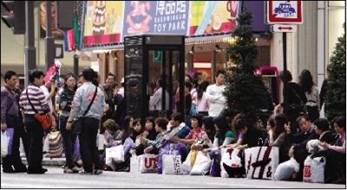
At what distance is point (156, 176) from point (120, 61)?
16.7m

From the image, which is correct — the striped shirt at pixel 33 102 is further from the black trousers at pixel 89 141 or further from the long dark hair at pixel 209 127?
the long dark hair at pixel 209 127

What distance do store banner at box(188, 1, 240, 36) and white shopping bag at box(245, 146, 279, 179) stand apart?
9.19 metres

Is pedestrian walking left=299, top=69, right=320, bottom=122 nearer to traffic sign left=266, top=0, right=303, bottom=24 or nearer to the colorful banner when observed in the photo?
traffic sign left=266, top=0, right=303, bottom=24

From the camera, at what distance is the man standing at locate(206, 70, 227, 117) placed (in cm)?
1903

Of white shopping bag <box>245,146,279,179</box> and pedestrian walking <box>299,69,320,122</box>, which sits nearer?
white shopping bag <box>245,146,279,179</box>

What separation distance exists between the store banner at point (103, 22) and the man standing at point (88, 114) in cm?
1511

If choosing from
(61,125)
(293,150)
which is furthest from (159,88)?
(293,150)

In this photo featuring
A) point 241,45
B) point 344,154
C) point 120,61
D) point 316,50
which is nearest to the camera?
point 344,154

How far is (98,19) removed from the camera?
33.4 metres

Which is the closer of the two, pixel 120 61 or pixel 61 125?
pixel 61 125

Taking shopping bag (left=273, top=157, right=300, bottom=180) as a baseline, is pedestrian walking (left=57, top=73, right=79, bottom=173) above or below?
above

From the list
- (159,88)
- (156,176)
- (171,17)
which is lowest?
(156,176)

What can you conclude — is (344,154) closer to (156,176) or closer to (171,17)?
(156,176)

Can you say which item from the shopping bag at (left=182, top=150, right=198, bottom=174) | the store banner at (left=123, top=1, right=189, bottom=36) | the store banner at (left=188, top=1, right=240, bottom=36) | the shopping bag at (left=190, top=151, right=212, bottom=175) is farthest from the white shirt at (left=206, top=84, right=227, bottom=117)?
the store banner at (left=123, top=1, right=189, bottom=36)
